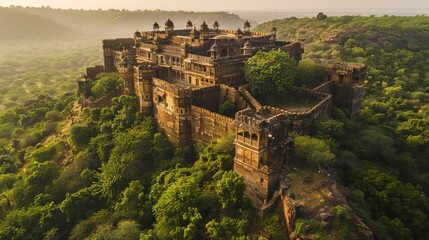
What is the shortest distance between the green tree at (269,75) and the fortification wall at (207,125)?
7.79 meters

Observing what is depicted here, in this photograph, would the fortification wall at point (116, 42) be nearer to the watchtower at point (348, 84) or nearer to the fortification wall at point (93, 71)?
the fortification wall at point (93, 71)

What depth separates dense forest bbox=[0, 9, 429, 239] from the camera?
99.0ft

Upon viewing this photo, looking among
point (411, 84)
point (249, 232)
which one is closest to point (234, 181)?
point (249, 232)

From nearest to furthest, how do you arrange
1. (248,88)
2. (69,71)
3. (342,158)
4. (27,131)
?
(342,158)
(248,88)
(27,131)
(69,71)

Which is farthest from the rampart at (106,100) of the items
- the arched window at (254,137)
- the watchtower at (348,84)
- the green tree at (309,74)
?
the watchtower at (348,84)

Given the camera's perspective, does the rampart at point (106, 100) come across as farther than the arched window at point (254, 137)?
Yes

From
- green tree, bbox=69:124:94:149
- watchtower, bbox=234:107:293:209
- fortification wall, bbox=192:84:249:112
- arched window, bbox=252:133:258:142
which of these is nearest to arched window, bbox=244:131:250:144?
watchtower, bbox=234:107:293:209

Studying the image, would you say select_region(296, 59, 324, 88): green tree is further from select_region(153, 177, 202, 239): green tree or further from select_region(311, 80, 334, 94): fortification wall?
select_region(153, 177, 202, 239): green tree

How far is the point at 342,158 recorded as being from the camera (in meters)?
36.1

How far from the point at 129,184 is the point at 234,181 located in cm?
1601

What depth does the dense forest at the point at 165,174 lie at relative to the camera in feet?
99.0

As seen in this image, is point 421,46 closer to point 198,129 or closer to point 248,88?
point 248,88

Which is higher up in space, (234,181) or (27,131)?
(234,181)

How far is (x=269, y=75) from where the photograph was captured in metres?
42.4
